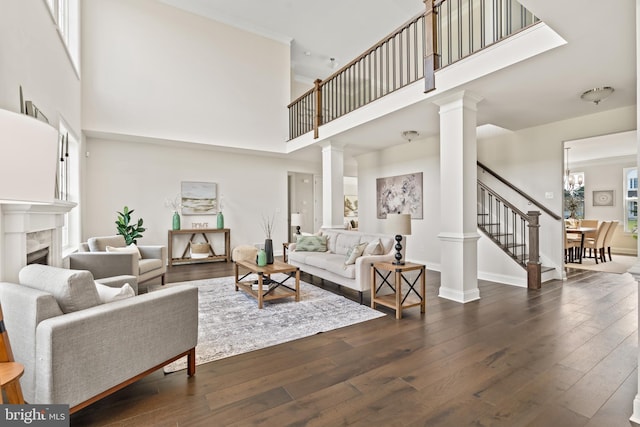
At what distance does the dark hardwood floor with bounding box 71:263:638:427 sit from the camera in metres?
1.71

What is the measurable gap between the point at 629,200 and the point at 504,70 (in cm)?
855

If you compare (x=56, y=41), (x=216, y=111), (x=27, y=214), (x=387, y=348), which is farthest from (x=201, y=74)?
(x=387, y=348)

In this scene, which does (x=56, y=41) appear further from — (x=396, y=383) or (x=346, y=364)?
(x=396, y=383)

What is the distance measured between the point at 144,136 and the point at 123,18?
2.26 m

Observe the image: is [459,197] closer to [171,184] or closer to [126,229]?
[126,229]

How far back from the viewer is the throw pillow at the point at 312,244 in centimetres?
524

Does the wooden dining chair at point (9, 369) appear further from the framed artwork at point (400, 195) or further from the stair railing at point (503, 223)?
the framed artwork at point (400, 195)

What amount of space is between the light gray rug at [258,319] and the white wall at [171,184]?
126 inches

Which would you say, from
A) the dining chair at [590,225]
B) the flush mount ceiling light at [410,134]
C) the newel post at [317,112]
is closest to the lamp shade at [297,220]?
the newel post at [317,112]

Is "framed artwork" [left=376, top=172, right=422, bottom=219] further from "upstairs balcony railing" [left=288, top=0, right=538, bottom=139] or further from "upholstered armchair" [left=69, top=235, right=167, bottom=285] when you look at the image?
"upholstered armchair" [left=69, top=235, right=167, bottom=285]

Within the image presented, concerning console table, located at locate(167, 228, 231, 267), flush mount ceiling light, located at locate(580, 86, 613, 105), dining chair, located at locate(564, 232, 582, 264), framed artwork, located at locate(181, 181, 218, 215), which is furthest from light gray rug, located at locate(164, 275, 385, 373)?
dining chair, located at locate(564, 232, 582, 264)

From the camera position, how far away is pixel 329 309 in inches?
140

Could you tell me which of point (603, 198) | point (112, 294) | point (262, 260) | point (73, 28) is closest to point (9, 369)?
point (112, 294)

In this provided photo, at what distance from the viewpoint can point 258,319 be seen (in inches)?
127
